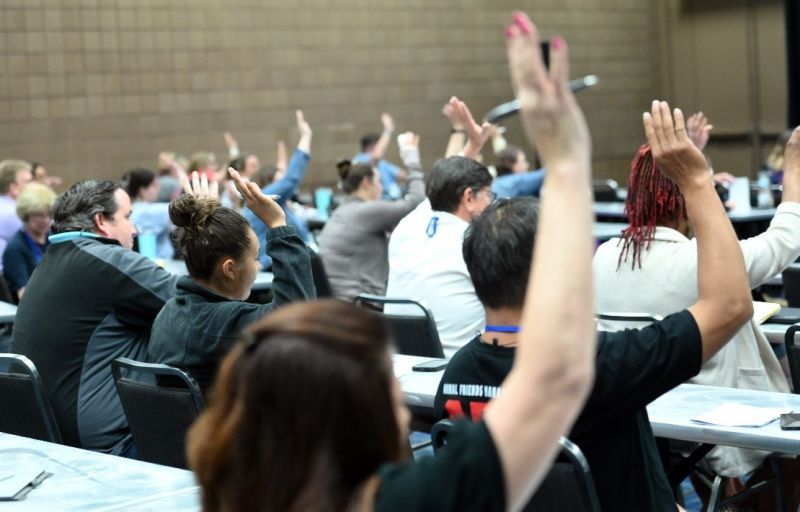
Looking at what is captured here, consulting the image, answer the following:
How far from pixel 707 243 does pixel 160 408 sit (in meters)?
1.47

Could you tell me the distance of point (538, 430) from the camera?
1.08m

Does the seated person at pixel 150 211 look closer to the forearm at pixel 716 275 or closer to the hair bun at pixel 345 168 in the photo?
the hair bun at pixel 345 168

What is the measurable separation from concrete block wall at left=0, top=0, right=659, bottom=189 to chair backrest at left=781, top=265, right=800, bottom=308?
25.9ft

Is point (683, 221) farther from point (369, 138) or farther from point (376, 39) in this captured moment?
point (376, 39)

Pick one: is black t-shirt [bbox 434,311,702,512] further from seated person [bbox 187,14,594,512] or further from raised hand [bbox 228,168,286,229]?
raised hand [bbox 228,168,286,229]

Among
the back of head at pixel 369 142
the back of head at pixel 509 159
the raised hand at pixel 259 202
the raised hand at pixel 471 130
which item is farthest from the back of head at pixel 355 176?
the back of head at pixel 369 142

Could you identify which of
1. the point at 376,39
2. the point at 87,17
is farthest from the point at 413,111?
the point at 87,17

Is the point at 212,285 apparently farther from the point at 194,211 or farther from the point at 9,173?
the point at 9,173

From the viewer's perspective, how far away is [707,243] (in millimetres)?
1762

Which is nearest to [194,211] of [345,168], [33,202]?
[33,202]

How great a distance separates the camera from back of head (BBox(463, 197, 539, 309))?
1945 millimetres

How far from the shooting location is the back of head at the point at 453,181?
458 centimetres

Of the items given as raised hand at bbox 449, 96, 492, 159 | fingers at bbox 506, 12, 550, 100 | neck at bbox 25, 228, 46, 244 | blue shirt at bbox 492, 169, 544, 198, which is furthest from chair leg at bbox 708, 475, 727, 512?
blue shirt at bbox 492, 169, 544, 198

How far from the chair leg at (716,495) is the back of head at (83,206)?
192 cm
